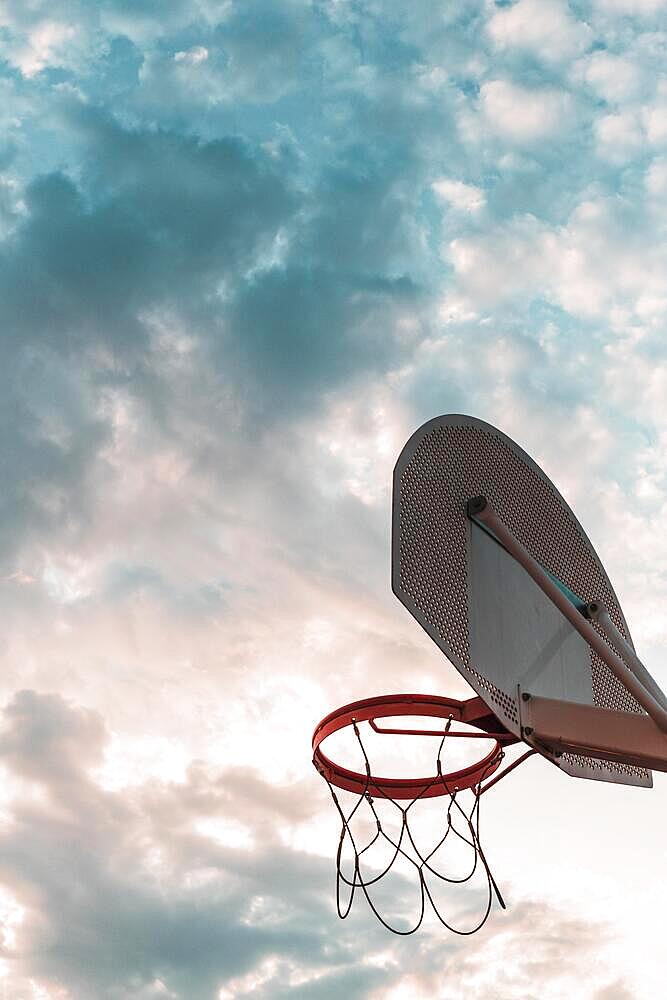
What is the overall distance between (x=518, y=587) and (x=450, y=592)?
676mm

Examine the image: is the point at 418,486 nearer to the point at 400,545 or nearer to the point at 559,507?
the point at 400,545

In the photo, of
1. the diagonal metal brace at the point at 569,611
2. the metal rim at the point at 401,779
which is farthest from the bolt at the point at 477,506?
the metal rim at the point at 401,779

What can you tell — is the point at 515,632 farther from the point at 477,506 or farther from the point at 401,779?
the point at 401,779

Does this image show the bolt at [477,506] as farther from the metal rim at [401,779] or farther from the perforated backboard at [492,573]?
the metal rim at [401,779]

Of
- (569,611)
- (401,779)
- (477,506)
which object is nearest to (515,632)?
(569,611)

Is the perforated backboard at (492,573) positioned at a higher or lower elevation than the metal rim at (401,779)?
higher

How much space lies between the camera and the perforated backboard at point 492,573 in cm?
586

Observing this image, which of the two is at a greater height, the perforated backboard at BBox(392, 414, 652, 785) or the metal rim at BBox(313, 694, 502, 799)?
the perforated backboard at BBox(392, 414, 652, 785)

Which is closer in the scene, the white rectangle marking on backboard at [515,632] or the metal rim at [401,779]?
the white rectangle marking on backboard at [515,632]

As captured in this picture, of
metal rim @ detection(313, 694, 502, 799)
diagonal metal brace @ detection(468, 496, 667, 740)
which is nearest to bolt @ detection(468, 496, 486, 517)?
diagonal metal brace @ detection(468, 496, 667, 740)

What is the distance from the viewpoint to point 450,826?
7.08 meters

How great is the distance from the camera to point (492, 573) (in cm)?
632

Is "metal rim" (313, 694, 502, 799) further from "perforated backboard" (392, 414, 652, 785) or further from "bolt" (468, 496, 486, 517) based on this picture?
"bolt" (468, 496, 486, 517)

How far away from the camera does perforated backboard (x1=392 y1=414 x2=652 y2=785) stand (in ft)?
19.2
